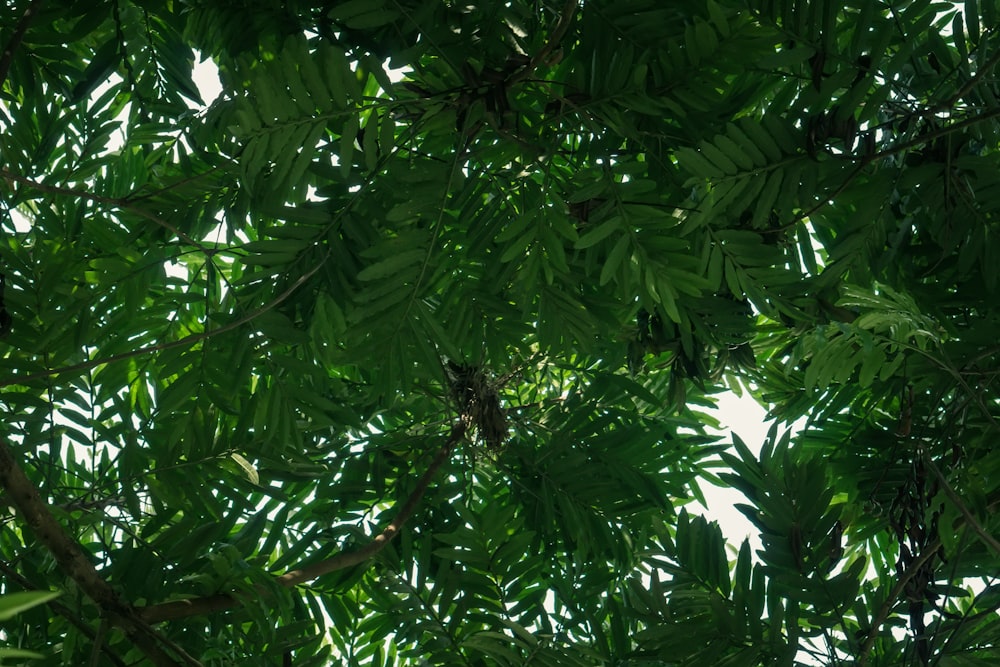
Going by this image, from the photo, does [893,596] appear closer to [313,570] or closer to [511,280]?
[511,280]

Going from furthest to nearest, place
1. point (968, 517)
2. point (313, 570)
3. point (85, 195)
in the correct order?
point (313, 570) → point (968, 517) → point (85, 195)

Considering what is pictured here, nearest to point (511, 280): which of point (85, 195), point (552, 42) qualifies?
point (552, 42)

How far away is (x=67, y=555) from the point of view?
107cm

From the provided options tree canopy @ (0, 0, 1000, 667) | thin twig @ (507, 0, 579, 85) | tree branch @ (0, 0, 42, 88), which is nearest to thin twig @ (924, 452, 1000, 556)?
tree canopy @ (0, 0, 1000, 667)

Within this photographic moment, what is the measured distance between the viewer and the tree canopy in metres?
1.11

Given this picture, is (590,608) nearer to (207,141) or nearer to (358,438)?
(358,438)

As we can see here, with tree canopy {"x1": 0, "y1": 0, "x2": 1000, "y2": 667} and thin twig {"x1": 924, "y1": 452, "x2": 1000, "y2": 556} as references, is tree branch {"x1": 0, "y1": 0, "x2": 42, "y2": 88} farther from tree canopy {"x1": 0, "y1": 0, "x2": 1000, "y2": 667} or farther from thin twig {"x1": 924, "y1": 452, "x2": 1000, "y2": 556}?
thin twig {"x1": 924, "y1": 452, "x2": 1000, "y2": 556}

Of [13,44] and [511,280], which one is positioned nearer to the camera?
[13,44]

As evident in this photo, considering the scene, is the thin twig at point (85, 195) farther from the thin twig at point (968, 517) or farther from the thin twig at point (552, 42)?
the thin twig at point (968, 517)

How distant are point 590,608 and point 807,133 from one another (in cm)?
79

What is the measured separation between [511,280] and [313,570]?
0.46 metres

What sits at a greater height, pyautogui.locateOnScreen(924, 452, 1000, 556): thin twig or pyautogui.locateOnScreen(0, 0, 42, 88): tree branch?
pyautogui.locateOnScreen(0, 0, 42, 88): tree branch

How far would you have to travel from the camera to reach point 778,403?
195 centimetres

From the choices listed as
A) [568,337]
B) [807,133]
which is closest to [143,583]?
[568,337]
